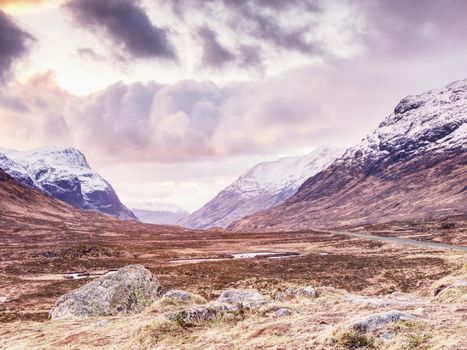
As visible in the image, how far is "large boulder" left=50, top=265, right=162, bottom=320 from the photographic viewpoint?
2750 cm

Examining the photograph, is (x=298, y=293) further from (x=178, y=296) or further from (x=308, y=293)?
(x=178, y=296)

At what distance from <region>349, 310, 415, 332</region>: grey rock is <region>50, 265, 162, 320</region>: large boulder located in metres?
18.8

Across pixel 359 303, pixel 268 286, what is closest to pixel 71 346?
pixel 359 303

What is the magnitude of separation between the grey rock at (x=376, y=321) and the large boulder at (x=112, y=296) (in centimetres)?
1876

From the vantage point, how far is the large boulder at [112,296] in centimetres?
2750

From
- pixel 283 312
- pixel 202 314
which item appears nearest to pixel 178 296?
pixel 202 314

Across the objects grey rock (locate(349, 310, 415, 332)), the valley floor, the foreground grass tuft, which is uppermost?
grey rock (locate(349, 310, 415, 332))

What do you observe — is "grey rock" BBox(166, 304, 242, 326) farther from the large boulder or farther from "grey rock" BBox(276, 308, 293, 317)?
the large boulder

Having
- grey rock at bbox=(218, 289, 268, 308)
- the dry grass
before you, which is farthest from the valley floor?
grey rock at bbox=(218, 289, 268, 308)

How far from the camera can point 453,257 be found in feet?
198

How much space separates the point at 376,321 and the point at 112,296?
19898mm

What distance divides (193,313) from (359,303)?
6624 mm

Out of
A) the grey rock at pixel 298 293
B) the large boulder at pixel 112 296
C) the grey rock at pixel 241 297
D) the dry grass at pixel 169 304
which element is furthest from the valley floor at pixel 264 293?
the large boulder at pixel 112 296

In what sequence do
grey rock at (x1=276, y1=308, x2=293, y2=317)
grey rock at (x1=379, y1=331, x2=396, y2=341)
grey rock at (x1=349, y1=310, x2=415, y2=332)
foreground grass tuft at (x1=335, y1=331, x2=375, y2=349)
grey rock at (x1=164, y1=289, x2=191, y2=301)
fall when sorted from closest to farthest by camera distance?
foreground grass tuft at (x1=335, y1=331, x2=375, y2=349), grey rock at (x1=379, y1=331, x2=396, y2=341), grey rock at (x1=349, y1=310, x2=415, y2=332), grey rock at (x1=276, y1=308, x2=293, y2=317), grey rock at (x1=164, y1=289, x2=191, y2=301)
